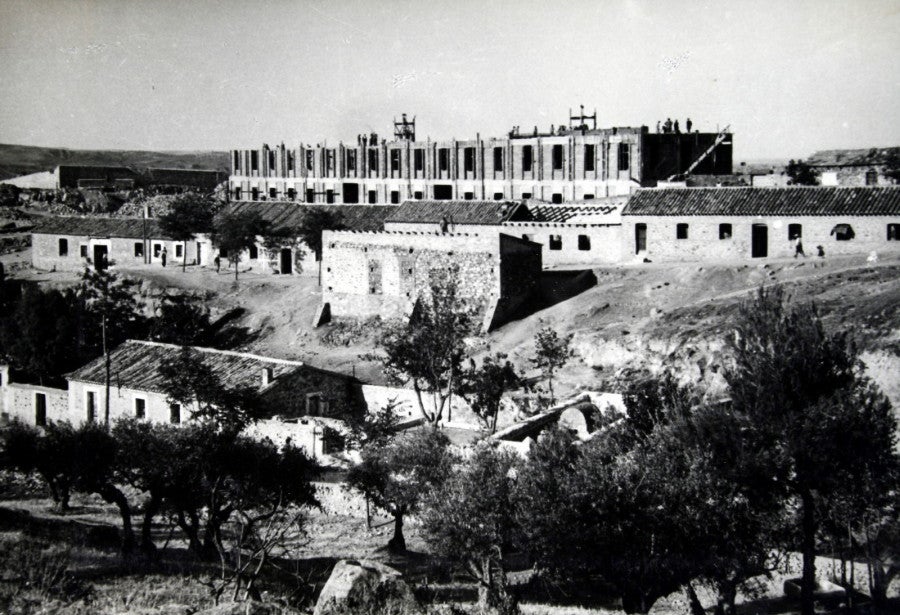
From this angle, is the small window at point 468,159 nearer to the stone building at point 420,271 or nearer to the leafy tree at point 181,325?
the stone building at point 420,271

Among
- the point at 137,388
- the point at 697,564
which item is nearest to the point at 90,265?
the point at 137,388

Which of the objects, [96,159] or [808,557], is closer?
[808,557]

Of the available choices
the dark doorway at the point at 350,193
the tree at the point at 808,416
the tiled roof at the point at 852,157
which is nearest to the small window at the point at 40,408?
the tree at the point at 808,416

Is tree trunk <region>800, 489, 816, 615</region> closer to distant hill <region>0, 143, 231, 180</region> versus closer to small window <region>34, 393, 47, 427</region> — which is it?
small window <region>34, 393, 47, 427</region>

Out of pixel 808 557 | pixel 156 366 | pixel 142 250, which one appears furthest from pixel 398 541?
pixel 142 250

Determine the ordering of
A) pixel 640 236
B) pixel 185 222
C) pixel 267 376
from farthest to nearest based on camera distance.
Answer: pixel 185 222 < pixel 640 236 < pixel 267 376

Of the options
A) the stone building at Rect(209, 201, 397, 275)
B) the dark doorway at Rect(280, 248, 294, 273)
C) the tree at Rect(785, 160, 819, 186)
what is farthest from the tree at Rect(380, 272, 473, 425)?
the tree at Rect(785, 160, 819, 186)

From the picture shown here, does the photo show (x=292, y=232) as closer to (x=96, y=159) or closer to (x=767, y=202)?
(x=767, y=202)

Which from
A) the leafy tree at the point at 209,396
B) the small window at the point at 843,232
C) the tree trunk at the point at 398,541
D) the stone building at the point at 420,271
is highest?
the small window at the point at 843,232
